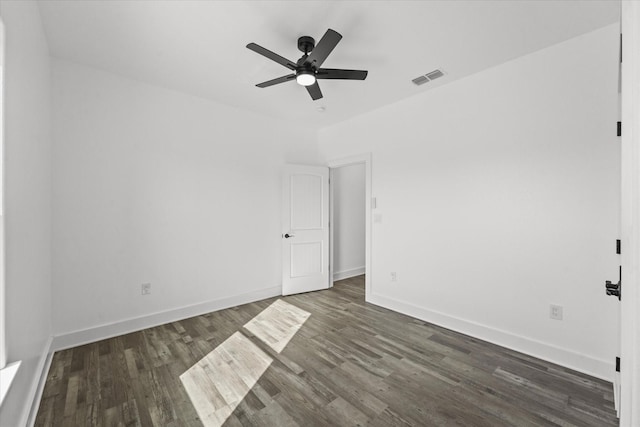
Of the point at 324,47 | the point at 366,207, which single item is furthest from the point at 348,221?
the point at 324,47

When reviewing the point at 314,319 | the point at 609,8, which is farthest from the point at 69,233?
the point at 609,8

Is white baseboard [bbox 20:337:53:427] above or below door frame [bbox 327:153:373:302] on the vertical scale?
below

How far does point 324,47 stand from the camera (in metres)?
2.02

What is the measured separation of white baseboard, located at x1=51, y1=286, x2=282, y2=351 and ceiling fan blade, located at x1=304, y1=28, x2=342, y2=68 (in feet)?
10.2

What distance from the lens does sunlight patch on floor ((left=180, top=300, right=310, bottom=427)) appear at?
190 centimetres

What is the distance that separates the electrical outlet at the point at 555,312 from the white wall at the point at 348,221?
3322 mm

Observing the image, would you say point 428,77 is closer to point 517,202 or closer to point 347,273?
point 517,202

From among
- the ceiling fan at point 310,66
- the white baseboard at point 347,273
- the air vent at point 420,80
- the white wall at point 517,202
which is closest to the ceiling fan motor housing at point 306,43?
the ceiling fan at point 310,66

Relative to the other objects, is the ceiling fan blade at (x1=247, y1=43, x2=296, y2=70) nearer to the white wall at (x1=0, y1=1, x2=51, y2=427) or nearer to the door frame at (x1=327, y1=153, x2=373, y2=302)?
the white wall at (x1=0, y1=1, x2=51, y2=427)

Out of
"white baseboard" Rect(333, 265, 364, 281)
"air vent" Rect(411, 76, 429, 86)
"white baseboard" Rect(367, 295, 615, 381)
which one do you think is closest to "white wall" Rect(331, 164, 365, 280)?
"white baseboard" Rect(333, 265, 364, 281)

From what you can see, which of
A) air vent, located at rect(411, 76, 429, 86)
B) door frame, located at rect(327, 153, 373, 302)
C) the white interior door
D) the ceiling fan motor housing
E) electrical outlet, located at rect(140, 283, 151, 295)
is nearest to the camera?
the ceiling fan motor housing

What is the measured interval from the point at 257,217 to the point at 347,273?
7.51 feet

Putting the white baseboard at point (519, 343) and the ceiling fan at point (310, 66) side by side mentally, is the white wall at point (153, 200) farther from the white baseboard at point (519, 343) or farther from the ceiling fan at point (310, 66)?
the white baseboard at point (519, 343)

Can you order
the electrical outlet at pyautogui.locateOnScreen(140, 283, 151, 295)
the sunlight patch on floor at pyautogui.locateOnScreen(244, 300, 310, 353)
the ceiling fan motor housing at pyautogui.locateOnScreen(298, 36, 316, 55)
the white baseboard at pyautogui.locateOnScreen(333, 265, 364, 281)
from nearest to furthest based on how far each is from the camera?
the ceiling fan motor housing at pyautogui.locateOnScreen(298, 36, 316, 55)
the sunlight patch on floor at pyautogui.locateOnScreen(244, 300, 310, 353)
the electrical outlet at pyautogui.locateOnScreen(140, 283, 151, 295)
the white baseboard at pyautogui.locateOnScreen(333, 265, 364, 281)
